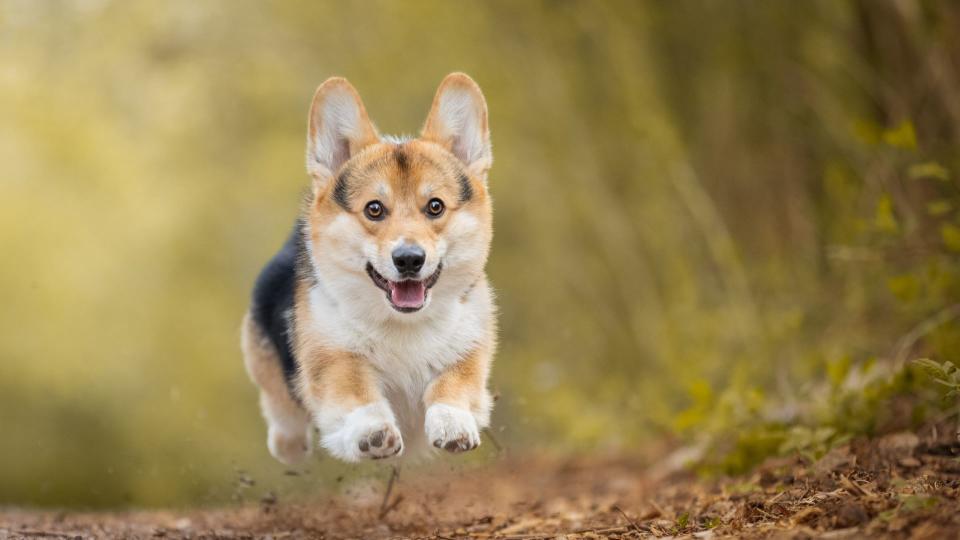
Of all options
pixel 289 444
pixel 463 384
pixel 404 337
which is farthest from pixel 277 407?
pixel 463 384

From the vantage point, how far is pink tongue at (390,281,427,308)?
417cm

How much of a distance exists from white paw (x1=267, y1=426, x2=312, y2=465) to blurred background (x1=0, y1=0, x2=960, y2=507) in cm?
20

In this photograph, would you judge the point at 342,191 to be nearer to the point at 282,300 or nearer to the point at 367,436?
the point at 282,300

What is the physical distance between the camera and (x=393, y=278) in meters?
4.16

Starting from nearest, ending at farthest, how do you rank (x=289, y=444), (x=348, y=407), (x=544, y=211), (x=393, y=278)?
(x=393, y=278) → (x=348, y=407) → (x=289, y=444) → (x=544, y=211)

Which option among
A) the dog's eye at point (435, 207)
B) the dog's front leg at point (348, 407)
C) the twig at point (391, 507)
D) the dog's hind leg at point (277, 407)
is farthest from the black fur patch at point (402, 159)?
the twig at point (391, 507)

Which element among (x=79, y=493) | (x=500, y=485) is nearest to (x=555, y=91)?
(x=500, y=485)

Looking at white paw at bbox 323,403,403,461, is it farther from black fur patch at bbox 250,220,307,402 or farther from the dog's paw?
black fur patch at bbox 250,220,307,402

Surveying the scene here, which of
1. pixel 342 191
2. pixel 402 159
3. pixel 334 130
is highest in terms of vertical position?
pixel 334 130

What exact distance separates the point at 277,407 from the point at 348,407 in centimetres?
115

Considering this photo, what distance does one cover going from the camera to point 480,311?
469 cm

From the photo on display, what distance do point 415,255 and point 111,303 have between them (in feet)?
43.2

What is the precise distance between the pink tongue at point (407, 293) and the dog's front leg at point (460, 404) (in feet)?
1.35

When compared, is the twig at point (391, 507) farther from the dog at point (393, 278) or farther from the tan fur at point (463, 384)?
the tan fur at point (463, 384)
